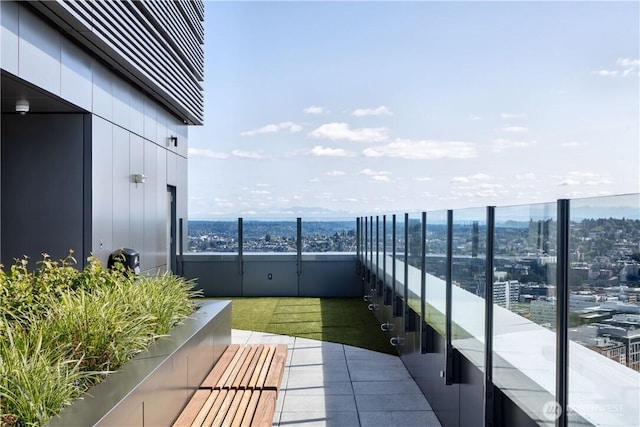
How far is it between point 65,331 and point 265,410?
1.43 meters

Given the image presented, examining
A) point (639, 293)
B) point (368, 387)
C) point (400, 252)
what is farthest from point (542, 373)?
point (400, 252)

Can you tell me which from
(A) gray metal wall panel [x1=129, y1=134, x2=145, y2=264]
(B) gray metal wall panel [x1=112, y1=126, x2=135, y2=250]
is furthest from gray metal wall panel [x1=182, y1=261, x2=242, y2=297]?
(B) gray metal wall panel [x1=112, y1=126, x2=135, y2=250]

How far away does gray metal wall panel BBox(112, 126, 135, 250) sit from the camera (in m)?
8.77

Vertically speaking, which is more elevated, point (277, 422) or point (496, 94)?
point (496, 94)

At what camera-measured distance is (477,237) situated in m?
3.78

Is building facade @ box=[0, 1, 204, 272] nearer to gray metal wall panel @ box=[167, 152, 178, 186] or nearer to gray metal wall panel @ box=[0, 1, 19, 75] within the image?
gray metal wall panel @ box=[0, 1, 19, 75]

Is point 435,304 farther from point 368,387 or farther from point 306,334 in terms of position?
point 306,334

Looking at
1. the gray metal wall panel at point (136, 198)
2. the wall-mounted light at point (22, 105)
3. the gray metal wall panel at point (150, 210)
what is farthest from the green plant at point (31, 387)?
the gray metal wall panel at point (150, 210)

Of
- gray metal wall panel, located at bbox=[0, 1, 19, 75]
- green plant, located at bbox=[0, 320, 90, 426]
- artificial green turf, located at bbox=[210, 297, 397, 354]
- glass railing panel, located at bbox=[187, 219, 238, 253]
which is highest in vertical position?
gray metal wall panel, located at bbox=[0, 1, 19, 75]

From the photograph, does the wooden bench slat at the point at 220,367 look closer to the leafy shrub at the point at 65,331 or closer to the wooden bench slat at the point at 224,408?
the wooden bench slat at the point at 224,408

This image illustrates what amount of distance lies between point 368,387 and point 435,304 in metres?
1.47

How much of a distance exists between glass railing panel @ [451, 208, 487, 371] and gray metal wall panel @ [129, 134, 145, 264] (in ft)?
21.7

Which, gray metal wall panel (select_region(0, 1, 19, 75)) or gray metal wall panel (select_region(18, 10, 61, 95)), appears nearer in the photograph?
gray metal wall panel (select_region(0, 1, 19, 75))

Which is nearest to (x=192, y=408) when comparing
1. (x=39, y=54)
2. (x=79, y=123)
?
(x=39, y=54)
